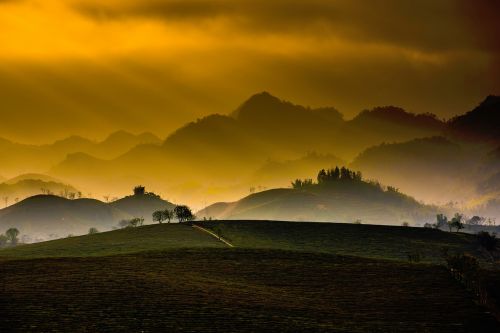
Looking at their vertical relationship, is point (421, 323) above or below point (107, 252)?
below

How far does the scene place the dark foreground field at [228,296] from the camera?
8525cm

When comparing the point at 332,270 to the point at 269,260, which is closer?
the point at 332,270

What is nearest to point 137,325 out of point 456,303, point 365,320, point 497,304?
point 365,320

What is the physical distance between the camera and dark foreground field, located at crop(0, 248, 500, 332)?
280 ft

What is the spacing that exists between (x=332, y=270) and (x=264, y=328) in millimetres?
69579

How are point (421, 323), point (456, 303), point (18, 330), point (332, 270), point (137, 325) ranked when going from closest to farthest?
1. point (18, 330)
2. point (137, 325)
3. point (421, 323)
4. point (456, 303)
5. point (332, 270)

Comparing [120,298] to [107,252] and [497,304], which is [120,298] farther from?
[107,252]

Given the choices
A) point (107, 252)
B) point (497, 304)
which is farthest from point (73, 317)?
point (107, 252)

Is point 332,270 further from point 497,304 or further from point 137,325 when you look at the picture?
→ point 137,325

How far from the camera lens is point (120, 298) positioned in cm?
9775

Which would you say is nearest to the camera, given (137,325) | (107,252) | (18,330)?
(18,330)

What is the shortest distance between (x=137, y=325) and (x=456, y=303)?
5805 centimetres

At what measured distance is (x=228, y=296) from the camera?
108 metres

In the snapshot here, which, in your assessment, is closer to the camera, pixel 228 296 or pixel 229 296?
pixel 228 296
